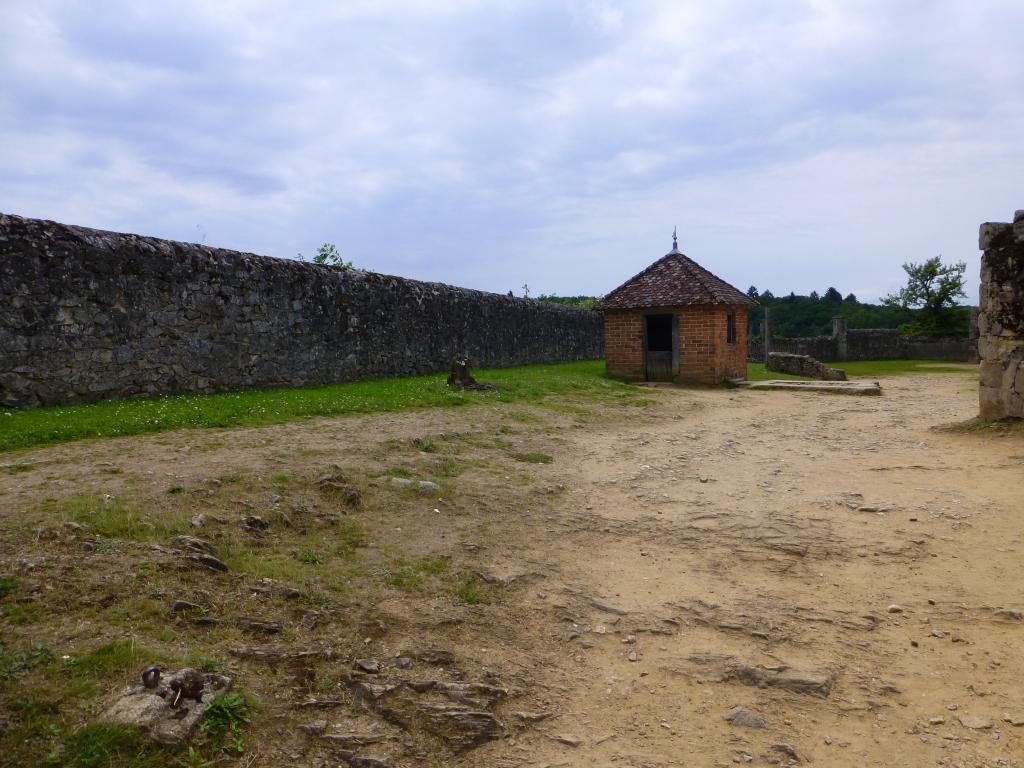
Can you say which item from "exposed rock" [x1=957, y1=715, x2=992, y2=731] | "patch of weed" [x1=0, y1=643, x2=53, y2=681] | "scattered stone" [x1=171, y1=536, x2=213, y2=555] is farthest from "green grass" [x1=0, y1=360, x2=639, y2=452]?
"exposed rock" [x1=957, y1=715, x2=992, y2=731]

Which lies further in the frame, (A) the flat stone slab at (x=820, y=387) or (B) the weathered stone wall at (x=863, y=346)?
(B) the weathered stone wall at (x=863, y=346)

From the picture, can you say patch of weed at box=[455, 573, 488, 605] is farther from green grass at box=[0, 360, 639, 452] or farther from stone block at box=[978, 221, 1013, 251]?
stone block at box=[978, 221, 1013, 251]

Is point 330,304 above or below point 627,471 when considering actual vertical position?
above

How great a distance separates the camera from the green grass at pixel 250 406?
297 inches

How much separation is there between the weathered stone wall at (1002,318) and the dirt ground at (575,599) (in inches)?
102

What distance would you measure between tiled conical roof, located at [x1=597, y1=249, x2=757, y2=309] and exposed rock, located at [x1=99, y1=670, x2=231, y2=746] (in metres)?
17.2

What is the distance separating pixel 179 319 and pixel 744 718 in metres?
10.2

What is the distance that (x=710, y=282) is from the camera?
20.0 meters

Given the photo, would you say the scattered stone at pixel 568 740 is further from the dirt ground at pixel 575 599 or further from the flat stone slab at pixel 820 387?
the flat stone slab at pixel 820 387

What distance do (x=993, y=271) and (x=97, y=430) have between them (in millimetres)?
12404

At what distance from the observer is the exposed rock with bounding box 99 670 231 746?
9.14 feet

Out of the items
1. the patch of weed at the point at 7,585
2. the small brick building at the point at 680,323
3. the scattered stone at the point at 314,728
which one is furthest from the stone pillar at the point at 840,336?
the patch of weed at the point at 7,585

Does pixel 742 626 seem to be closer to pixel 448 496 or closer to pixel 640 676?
pixel 640 676

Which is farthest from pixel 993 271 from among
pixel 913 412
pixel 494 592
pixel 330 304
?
pixel 330 304
